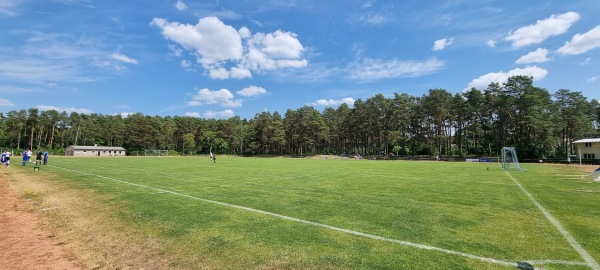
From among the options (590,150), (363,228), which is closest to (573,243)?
(363,228)

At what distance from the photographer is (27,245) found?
612 centimetres

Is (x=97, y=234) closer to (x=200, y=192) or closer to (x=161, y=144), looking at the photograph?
(x=200, y=192)

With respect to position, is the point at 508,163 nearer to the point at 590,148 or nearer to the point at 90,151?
the point at 590,148

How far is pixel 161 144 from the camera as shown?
381ft

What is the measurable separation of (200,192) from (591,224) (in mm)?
12260

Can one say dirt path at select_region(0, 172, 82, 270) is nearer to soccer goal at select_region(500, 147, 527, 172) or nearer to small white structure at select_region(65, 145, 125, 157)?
soccer goal at select_region(500, 147, 527, 172)

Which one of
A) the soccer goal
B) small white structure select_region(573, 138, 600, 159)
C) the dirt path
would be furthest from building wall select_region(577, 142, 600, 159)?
the dirt path

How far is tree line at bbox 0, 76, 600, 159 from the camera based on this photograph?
63.2 meters

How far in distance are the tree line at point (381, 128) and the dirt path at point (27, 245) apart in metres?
71.4

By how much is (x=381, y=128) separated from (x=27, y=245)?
83.8 meters

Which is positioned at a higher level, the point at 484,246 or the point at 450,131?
the point at 450,131

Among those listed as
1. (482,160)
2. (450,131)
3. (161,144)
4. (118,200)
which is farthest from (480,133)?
(161,144)

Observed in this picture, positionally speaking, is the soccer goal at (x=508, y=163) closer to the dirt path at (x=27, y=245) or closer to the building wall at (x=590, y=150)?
the building wall at (x=590, y=150)

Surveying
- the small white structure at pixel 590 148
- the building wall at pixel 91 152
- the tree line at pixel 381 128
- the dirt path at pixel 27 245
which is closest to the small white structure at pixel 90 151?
the building wall at pixel 91 152
